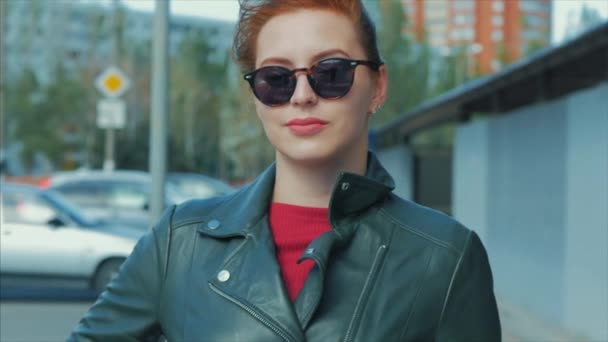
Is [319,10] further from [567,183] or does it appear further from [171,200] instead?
[171,200]

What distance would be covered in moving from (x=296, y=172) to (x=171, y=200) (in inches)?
622

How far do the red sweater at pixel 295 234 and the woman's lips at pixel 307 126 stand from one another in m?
A: 0.15

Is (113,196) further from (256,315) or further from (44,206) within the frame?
(256,315)

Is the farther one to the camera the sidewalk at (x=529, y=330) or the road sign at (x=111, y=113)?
the road sign at (x=111, y=113)

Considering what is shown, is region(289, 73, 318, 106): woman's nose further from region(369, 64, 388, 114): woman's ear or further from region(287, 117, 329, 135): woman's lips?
region(369, 64, 388, 114): woman's ear

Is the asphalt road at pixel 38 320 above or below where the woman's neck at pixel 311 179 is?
below

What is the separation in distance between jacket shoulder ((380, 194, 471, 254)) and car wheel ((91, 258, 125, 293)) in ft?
31.7

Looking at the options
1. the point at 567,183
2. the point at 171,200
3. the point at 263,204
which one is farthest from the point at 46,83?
the point at 263,204

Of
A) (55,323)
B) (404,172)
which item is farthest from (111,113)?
(404,172)

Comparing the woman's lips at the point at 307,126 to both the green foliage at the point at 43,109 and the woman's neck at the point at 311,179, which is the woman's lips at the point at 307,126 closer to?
the woman's neck at the point at 311,179

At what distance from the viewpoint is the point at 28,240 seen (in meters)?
11.2

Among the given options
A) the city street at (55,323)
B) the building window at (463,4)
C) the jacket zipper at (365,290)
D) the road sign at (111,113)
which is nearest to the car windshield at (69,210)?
the city street at (55,323)

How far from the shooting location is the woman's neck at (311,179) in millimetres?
1845

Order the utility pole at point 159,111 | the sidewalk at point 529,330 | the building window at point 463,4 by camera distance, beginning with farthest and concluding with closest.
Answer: the building window at point 463,4 < the sidewalk at point 529,330 < the utility pole at point 159,111
